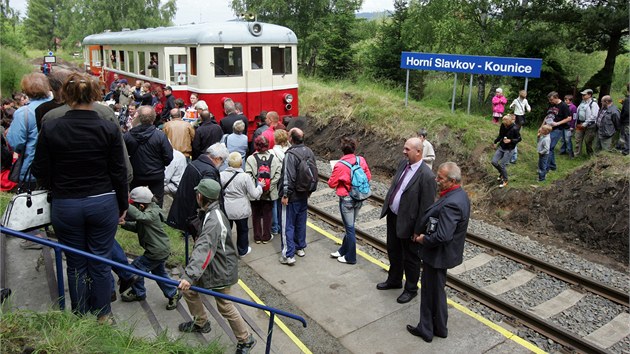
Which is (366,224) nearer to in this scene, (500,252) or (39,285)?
(500,252)

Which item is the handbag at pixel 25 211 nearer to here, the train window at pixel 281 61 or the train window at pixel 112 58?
the train window at pixel 281 61

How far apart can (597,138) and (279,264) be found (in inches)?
311

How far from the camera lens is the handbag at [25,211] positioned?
385 centimetres

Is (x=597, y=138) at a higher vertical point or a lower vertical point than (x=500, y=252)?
higher

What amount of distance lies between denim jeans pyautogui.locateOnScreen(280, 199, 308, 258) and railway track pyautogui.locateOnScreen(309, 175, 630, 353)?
4.54ft

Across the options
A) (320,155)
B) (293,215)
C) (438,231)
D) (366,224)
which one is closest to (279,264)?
(293,215)

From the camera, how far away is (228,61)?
12445 mm

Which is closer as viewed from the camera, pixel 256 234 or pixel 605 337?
pixel 605 337

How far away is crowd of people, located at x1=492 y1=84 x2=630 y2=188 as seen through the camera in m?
10.2

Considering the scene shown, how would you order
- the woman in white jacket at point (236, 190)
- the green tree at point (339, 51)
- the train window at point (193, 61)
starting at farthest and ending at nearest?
the green tree at point (339, 51) → the train window at point (193, 61) → the woman in white jacket at point (236, 190)

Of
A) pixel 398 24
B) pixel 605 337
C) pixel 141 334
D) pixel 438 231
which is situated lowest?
pixel 605 337

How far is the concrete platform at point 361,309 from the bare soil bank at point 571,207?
347 cm

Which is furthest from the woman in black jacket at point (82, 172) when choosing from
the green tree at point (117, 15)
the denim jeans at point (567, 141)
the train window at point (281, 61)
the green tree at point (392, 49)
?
the green tree at point (117, 15)

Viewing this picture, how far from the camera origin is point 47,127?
3.68 metres
